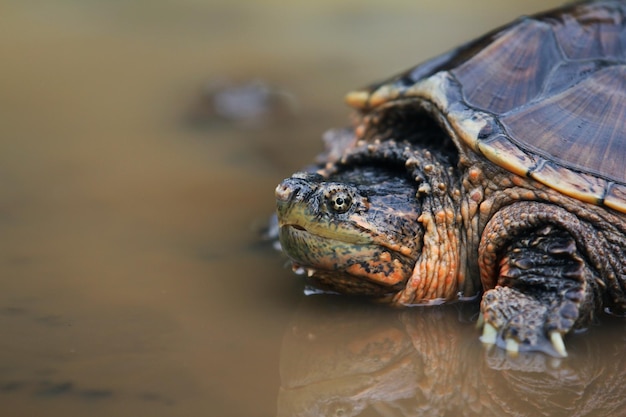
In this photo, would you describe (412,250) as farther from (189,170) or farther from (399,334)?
(189,170)

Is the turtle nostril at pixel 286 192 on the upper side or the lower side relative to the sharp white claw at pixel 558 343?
upper

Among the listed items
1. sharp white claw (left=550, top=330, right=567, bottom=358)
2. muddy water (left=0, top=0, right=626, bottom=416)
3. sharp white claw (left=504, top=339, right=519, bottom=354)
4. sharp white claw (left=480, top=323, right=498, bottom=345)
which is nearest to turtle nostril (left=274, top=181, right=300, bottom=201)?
muddy water (left=0, top=0, right=626, bottom=416)

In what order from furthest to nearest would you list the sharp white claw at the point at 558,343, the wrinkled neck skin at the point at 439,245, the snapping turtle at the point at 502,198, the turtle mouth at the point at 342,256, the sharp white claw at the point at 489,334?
the wrinkled neck skin at the point at 439,245, the turtle mouth at the point at 342,256, the snapping turtle at the point at 502,198, the sharp white claw at the point at 489,334, the sharp white claw at the point at 558,343

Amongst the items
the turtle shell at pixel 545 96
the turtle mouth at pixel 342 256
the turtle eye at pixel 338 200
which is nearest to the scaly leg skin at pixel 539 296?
the turtle shell at pixel 545 96

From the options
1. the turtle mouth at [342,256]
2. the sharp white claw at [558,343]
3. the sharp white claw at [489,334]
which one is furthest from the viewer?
the turtle mouth at [342,256]

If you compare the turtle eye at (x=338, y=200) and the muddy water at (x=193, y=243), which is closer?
the muddy water at (x=193, y=243)

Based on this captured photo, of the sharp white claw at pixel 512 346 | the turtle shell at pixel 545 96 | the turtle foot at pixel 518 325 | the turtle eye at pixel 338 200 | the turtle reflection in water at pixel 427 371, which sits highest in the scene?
the turtle shell at pixel 545 96

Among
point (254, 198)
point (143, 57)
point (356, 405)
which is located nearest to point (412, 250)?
point (356, 405)

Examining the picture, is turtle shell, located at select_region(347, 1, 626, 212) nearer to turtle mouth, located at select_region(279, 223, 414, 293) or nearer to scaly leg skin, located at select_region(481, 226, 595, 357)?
scaly leg skin, located at select_region(481, 226, 595, 357)

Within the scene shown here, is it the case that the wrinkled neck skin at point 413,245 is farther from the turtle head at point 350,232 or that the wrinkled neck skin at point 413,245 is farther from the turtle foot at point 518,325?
the turtle foot at point 518,325
